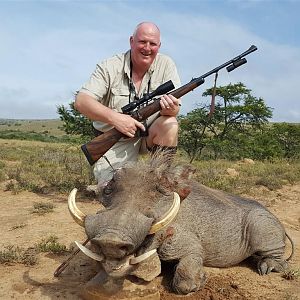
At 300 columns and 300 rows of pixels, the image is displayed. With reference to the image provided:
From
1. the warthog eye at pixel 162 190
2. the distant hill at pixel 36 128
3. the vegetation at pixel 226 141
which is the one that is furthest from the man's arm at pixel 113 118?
the distant hill at pixel 36 128

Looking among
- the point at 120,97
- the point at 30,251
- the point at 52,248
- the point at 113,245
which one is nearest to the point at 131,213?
the point at 113,245

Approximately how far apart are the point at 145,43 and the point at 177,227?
2.35 meters

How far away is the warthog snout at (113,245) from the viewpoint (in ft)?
9.78

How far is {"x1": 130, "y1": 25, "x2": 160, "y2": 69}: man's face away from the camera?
213 inches

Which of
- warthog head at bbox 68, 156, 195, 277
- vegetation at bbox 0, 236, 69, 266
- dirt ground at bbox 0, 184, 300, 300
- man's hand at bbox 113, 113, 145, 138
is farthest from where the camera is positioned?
man's hand at bbox 113, 113, 145, 138

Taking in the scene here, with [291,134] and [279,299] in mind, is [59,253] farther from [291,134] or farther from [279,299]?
[291,134]

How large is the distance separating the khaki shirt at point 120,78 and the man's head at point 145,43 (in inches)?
7.7

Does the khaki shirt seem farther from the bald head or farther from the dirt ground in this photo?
the dirt ground

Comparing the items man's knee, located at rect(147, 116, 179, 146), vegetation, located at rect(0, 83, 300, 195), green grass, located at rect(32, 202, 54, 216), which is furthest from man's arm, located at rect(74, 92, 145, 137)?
vegetation, located at rect(0, 83, 300, 195)

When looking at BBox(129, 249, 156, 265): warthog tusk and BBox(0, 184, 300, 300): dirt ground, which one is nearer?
BBox(129, 249, 156, 265): warthog tusk

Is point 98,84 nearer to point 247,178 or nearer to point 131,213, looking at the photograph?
point 131,213

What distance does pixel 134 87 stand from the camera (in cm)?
582

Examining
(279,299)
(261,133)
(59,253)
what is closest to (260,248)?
(279,299)

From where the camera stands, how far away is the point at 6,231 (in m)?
6.11
